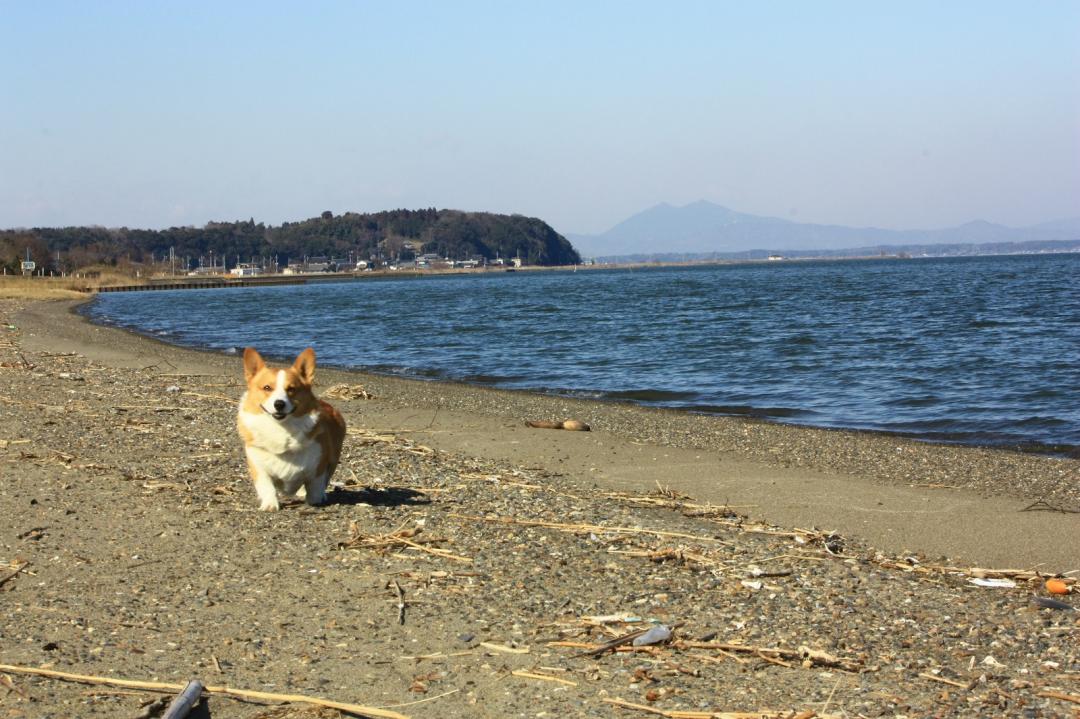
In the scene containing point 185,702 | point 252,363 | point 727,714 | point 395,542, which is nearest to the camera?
point 185,702

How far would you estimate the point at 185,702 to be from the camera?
383 cm

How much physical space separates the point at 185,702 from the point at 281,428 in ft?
10.8

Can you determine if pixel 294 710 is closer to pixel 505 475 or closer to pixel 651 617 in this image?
pixel 651 617

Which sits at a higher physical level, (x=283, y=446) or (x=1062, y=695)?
(x=283, y=446)

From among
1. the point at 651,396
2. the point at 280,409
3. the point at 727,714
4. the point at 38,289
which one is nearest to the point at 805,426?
A: the point at 651,396

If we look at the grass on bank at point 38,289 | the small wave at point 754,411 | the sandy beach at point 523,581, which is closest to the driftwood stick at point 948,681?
the sandy beach at point 523,581

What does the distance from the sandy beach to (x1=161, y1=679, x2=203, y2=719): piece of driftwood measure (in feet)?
0.44

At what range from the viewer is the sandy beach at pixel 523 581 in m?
4.35

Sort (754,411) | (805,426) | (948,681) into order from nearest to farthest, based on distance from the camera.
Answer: (948,681) → (805,426) → (754,411)

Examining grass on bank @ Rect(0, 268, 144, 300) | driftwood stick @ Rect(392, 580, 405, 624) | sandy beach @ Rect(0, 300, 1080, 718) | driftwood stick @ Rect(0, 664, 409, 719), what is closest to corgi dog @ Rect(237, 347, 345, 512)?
sandy beach @ Rect(0, 300, 1080, 718)

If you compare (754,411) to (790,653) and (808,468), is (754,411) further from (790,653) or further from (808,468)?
(790,653)

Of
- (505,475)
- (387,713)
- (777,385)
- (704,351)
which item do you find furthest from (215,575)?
(704,351)

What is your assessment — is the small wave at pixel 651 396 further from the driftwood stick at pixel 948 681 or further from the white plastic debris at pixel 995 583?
the driftwood stick at pixel 948 681

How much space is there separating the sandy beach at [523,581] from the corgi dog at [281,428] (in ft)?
0.83
